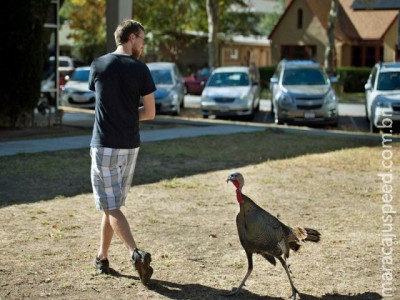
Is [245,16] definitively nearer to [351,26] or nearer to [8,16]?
[351,26]

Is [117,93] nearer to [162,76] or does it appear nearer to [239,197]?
[239,197]

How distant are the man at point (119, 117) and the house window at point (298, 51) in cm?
4638

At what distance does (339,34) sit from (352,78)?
8630 mm

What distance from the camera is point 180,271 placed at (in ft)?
21.1

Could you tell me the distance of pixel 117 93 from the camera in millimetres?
5754

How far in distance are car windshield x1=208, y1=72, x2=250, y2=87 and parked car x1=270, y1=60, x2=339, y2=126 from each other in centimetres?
228

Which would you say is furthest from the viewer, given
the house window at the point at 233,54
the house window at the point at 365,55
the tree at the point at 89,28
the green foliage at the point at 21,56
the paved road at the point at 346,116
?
the house window at the point at 233,54

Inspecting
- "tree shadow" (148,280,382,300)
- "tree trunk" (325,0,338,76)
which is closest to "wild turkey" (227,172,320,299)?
"tree shadow" (148,280,382,300)

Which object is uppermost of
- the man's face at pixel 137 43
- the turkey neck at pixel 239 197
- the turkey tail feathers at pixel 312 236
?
the man's face at pixel 137 43

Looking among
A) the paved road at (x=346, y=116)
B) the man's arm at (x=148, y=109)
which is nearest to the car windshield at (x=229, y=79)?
the paved road at (x=346, y=116)

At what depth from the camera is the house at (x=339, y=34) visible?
162ft

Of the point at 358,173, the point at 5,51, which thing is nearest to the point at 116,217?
the point at 358,173

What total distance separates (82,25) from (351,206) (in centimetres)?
5027

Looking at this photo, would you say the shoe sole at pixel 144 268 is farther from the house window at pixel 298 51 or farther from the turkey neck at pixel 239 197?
the house window at pixel 298 51
